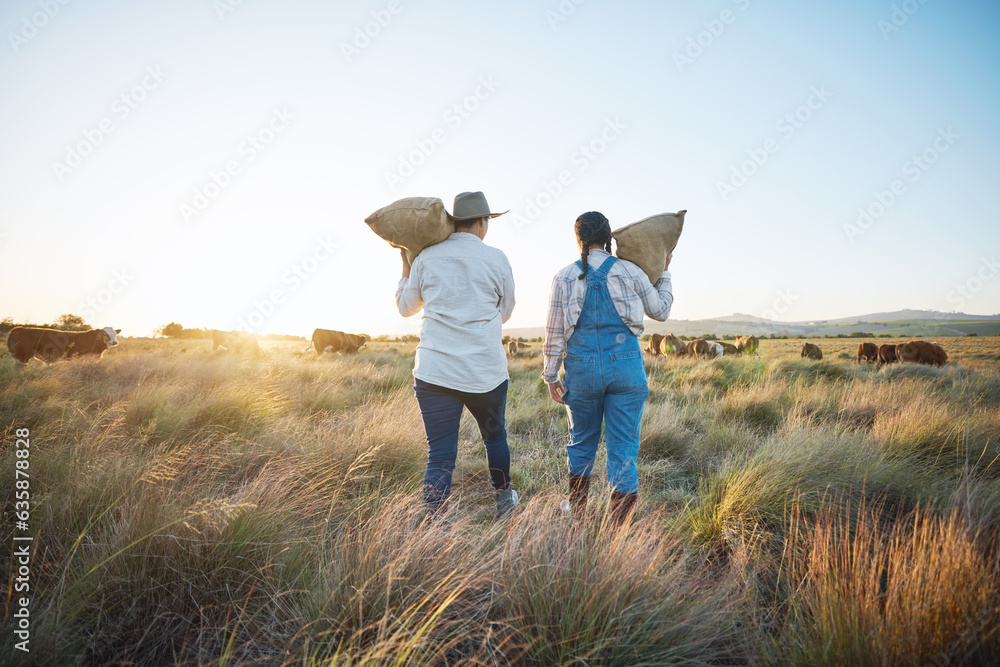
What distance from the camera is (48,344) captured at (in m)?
12.0

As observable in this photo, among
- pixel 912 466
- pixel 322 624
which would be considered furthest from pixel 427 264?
pixel 912 466

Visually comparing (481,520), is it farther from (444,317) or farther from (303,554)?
(444,317)

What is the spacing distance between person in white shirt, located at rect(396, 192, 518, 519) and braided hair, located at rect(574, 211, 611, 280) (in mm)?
536

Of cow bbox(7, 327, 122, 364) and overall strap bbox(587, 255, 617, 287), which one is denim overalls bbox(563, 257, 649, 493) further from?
cow bbox(7, 327, 122, 364)

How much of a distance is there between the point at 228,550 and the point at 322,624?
0.74m

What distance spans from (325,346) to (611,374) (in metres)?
21.4

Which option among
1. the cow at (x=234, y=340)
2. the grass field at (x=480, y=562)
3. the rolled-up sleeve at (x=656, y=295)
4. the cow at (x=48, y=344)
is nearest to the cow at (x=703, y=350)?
the grass field at (x=480, y=562)

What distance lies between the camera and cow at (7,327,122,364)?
466 inches

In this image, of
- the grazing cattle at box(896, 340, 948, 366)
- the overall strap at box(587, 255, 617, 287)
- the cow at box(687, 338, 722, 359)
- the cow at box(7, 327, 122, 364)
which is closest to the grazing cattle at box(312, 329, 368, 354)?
the cow at box(7, 327, 122, 364)

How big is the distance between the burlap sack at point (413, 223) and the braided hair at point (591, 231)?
0.90 meters

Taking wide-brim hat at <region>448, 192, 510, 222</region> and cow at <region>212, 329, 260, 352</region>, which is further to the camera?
cow at <region>212, 329, 260, 352</region>

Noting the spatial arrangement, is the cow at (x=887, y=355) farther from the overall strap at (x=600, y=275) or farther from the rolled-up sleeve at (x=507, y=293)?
the rolled-up sleeve at (x=507, y=293)

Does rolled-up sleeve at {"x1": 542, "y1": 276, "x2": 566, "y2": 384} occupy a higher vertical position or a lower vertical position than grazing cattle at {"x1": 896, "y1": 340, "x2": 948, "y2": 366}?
higher

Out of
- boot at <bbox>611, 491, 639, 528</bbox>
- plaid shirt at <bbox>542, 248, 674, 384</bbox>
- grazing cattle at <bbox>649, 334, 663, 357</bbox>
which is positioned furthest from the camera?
grazing cattle at <bbox>649, 334, 663, 357</bbox>
